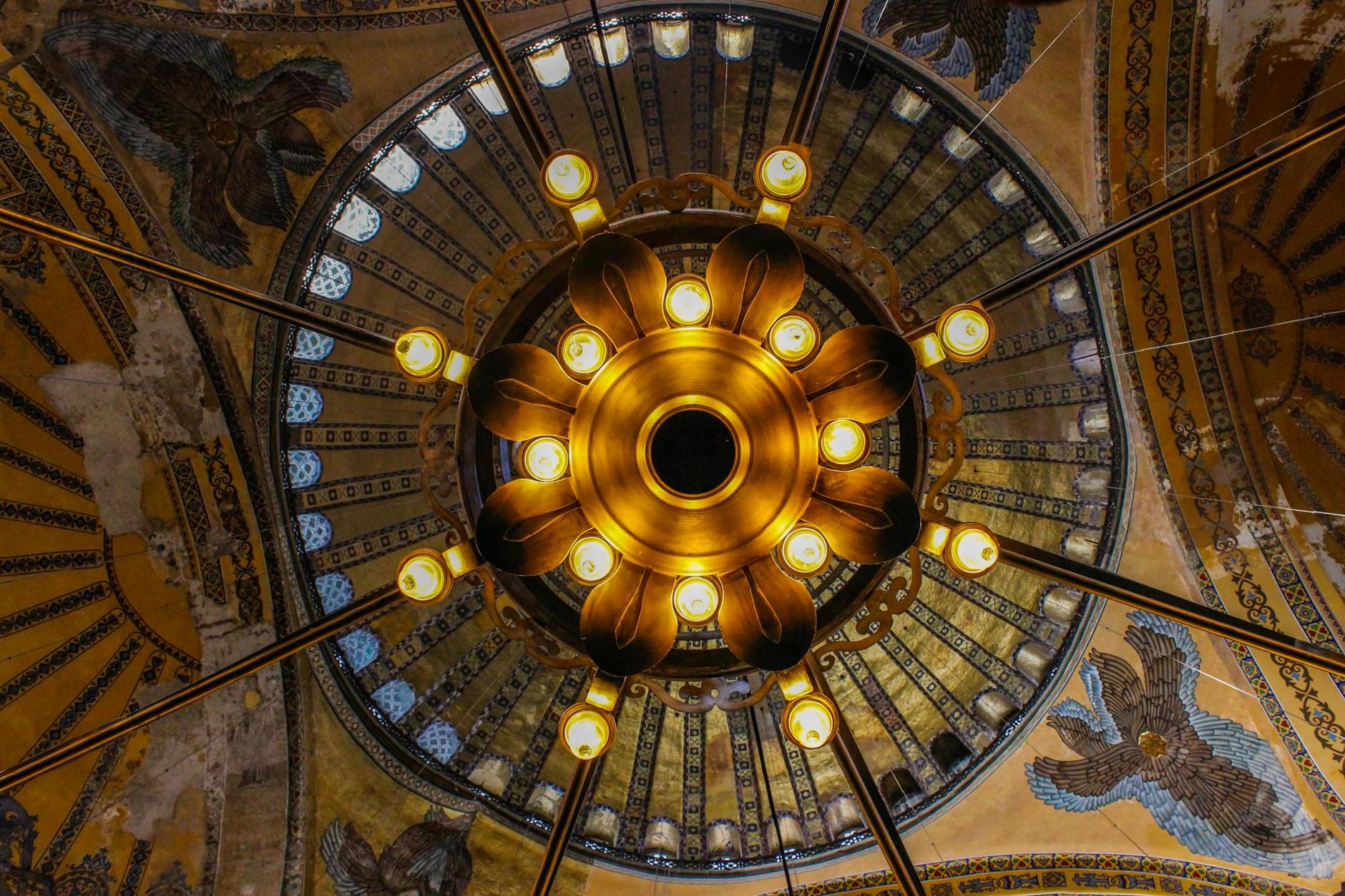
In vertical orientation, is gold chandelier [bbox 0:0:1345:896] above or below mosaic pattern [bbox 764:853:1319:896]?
above

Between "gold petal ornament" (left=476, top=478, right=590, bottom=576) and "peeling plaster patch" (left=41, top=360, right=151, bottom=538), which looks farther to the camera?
"peeling plaster patch" (left=41, top=360, right=151, bottom=538)

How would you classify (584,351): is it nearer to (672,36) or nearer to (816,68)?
(816,68)

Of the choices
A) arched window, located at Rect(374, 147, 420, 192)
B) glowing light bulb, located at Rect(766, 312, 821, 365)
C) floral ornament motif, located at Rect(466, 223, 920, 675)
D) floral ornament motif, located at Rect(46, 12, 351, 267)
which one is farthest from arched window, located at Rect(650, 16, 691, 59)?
glowing light bulb, located at Rect(766, 312, 821, 365)

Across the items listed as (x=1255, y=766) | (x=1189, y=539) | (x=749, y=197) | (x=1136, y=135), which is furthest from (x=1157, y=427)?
(x=749, y=197)

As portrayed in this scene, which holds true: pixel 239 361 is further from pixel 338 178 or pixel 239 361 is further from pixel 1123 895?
pixel 1123 895

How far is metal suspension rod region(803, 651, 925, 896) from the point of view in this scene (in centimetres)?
338

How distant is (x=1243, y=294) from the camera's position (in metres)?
5.97

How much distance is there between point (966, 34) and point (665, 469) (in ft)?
13.3

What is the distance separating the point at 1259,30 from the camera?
5363mm

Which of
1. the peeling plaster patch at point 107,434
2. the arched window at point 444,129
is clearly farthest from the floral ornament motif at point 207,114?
the peeling plaster patch at point 107,434

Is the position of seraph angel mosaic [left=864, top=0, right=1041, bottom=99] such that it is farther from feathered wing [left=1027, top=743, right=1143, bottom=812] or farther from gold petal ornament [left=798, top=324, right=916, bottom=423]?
feathered wing [left=1027, top=743, right=1143, bottom=812]

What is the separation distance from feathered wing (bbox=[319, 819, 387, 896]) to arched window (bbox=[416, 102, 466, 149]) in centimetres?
513

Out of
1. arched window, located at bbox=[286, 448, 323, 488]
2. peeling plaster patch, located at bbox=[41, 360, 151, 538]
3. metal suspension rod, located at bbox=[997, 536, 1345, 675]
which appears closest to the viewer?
metal suspension rod, located at bbox=[997, 536, 1345, 675]

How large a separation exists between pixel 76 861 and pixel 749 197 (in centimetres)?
620
